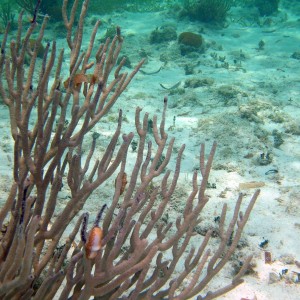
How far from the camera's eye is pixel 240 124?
6.05 metres

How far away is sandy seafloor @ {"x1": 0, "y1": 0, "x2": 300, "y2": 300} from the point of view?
11.5 ft

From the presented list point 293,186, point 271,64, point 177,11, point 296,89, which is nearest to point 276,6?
point 177,11

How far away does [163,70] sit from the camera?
376 inches

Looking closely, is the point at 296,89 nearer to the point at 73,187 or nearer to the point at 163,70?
the point at 163,70

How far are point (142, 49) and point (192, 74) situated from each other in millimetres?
2660

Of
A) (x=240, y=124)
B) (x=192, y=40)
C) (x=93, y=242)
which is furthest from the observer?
(x=192, y=40)

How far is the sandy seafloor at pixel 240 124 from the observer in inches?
138

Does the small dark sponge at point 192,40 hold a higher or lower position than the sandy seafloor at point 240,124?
higher

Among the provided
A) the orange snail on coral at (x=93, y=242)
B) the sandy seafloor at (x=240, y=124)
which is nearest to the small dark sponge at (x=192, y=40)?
the sandy seafloor at (x=240, y=124)

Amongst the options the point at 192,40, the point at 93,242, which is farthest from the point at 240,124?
the point at 192,40

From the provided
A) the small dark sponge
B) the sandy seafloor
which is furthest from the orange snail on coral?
the small dark sponge

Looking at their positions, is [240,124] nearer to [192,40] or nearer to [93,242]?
[93,242]

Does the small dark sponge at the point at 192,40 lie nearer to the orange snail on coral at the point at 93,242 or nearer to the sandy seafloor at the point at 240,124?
the sandy seafloor at the point at 240,124

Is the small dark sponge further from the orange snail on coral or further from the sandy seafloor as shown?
the orange snail on coral
